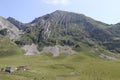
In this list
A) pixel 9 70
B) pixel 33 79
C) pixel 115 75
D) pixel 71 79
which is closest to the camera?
pixel 33 79

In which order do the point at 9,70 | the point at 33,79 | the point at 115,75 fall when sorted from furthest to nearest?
the point at 115,75 < the point at 9,70 < the point at 33,79

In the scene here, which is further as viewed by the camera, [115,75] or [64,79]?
[115,75]

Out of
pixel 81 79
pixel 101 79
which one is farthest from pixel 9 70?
pixel 101 79

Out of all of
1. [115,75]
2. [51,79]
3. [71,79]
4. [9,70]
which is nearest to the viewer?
[51,79]

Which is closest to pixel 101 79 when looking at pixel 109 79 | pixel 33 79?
pixel 109 79

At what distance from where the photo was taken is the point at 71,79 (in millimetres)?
154625

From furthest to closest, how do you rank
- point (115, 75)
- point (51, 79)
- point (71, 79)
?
point (115, 75) < point (71, 79) < point (51, 79)

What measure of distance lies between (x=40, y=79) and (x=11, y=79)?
17632 mm

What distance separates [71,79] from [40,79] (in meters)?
25.6

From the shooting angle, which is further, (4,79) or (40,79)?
(40,79)

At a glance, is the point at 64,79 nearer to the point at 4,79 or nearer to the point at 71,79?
the point at 71,79

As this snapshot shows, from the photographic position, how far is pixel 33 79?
134 meters

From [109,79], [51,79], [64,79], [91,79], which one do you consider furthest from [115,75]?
[51,79]

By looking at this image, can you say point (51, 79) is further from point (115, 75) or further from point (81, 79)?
point (115, 75)
